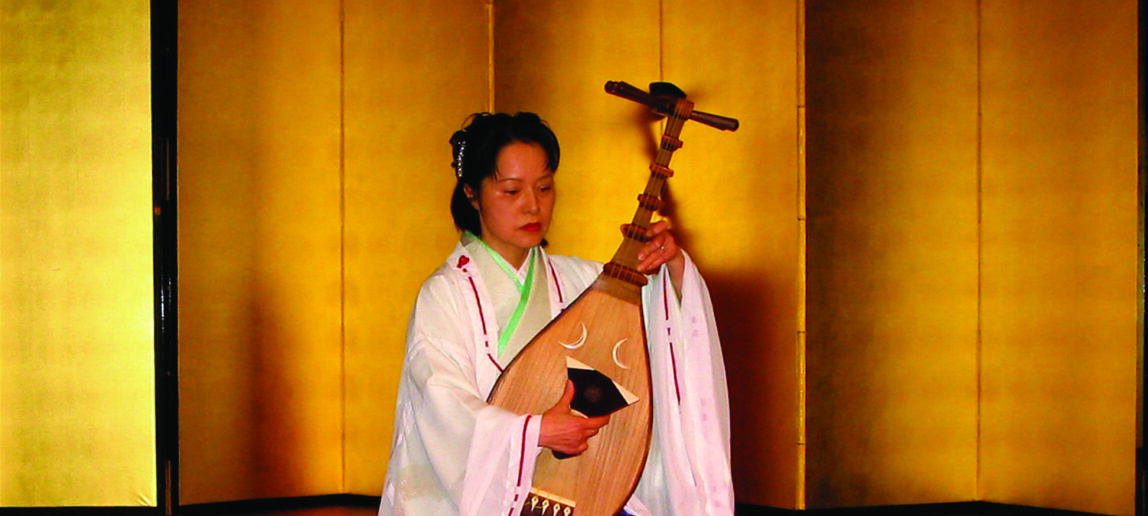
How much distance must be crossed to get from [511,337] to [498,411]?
0.24m

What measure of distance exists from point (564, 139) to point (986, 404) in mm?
1775

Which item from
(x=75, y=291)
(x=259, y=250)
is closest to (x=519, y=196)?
(x=259, y=250)

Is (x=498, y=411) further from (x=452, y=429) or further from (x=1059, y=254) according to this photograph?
(x=1059, y=254)

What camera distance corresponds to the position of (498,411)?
1.68 m

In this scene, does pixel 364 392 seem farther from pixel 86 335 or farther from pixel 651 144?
pixel 651 144

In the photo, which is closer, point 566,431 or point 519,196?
point 566,431

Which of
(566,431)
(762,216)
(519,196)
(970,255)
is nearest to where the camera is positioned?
(566,431)

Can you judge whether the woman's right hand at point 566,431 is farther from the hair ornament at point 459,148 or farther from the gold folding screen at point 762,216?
the gold folding screen at point 762,216

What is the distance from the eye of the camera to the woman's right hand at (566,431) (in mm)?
1666

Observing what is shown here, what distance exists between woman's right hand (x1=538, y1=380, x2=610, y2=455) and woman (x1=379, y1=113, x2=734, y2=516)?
1cm

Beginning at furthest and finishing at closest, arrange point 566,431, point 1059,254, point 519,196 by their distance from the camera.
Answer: point 1059,254 < point 519,196 < point 566,431

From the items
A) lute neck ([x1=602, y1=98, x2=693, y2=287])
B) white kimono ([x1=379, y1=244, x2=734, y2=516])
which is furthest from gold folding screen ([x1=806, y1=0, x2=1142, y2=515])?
lute neck ([x1=602, y1=98, x2=693, y2=287])

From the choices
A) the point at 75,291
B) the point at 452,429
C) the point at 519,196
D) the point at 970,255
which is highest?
the point at 519,196

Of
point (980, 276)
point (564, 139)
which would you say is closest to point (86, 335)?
point (564, 139)
